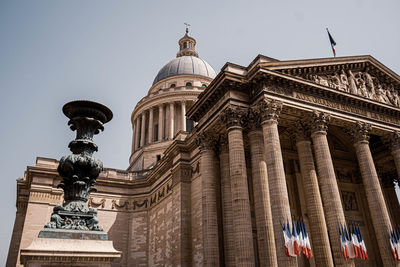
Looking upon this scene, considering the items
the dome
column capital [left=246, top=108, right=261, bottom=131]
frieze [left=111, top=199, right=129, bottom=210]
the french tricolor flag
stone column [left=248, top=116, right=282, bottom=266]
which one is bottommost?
the french tricolor flag

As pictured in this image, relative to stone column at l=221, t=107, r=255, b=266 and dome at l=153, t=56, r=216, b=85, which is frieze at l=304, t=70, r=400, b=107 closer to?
stone column at l=221, t=107, r=255, b=266

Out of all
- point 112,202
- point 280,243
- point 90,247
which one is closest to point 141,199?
point 112,202

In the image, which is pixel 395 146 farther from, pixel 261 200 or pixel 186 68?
pixel 186 68

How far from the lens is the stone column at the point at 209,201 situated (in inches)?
825

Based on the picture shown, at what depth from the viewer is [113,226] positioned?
34.2m

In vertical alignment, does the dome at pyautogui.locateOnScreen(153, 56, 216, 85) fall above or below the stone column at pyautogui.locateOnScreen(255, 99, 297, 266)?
above

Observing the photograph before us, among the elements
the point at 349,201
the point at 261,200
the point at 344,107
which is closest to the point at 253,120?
the point at 261,200

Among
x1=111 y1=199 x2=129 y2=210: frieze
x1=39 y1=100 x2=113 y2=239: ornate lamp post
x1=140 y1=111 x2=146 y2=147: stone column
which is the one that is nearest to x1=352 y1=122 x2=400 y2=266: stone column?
x1=39 y1=100 x2=113 y2=239: ornate lamp post

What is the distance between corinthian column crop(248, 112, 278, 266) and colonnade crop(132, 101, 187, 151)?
79.4 feet

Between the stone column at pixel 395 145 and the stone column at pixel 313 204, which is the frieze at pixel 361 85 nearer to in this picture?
the stone column at pixel 395 145

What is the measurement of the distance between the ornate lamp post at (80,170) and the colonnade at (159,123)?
33.5 meters

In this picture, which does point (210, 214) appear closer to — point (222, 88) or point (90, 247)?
point (222, 88)

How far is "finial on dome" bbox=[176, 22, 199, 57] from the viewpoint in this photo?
60.1 meters

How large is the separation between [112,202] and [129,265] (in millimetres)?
6502
